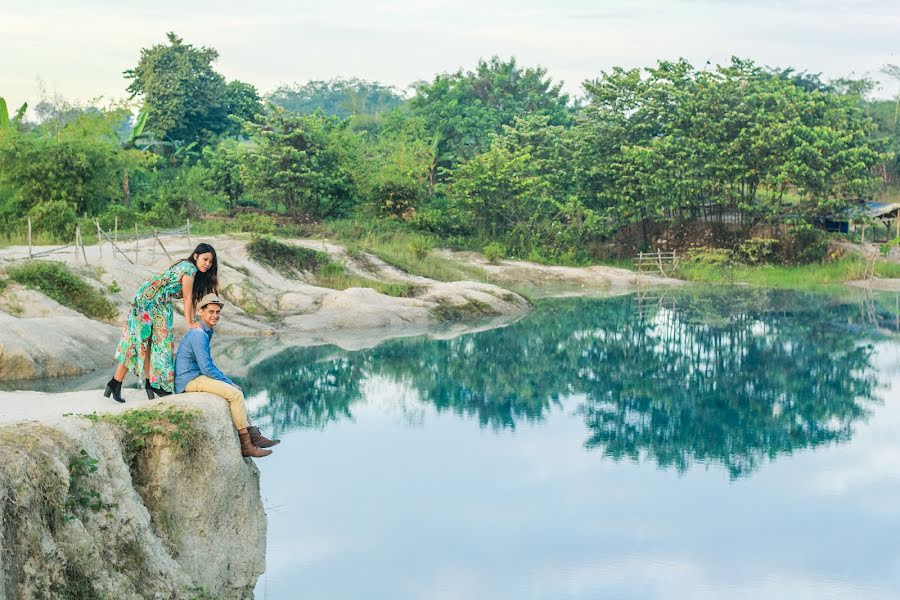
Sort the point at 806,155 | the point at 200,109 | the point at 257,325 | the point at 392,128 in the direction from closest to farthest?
the point at 257,325 < the point at 806,155 < the point at 200,109 < the point at 392,128

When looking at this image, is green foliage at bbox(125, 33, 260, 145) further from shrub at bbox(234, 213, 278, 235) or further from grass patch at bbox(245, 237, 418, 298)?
grass patch at bbox(245, 237, 418, 298)

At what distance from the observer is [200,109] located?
44.8m

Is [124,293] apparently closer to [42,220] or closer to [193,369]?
[42,220]

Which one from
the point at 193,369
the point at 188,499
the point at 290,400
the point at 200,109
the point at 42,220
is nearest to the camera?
the point at 188,499

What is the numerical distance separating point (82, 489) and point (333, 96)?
3316 inches

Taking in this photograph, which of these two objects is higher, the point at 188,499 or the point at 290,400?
the point at 188,499

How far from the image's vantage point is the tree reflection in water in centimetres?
1512

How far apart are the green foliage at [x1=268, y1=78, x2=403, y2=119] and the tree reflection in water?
6203 centimetres

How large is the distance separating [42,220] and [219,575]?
24.3m

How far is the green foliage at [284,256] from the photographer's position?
27109 millimetres

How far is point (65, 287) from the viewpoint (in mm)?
19766

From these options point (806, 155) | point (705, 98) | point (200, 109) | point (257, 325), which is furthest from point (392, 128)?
point (257, 325)

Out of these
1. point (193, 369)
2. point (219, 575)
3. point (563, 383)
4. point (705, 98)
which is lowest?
point (563, 383)

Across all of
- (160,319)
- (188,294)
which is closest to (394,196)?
(160,319)
